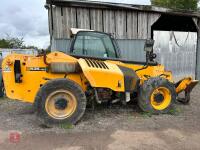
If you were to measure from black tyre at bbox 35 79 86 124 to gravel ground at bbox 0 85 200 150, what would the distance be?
0.21 metres

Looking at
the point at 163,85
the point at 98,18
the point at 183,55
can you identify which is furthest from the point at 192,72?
the point at 163,85

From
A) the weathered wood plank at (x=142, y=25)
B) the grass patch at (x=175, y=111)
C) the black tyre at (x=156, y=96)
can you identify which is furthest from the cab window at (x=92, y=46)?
the weathered wood plank at (x=142, y=25)

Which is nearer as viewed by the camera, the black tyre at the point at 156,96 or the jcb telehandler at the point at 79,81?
the jcb telehandler at the point at 79,81

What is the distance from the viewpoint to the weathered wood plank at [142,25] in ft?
36.9

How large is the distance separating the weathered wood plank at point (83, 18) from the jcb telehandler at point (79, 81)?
3.91 m

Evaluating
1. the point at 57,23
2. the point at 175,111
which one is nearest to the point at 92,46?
the point at 175,111

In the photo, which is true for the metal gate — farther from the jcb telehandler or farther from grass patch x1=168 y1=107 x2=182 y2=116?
the jcb telehandler

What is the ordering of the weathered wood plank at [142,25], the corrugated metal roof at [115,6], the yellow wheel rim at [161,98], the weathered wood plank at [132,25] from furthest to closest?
the weathered wood plank at [142,25]
the weathered wood plank at [132,25]
the corrugated metal roof at [115,6]
the yellow wheel rim at [161,98]

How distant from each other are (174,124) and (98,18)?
20.3 ft

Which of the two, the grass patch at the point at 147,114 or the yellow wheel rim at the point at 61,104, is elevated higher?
the yellow wheel rim at the point at 61,104

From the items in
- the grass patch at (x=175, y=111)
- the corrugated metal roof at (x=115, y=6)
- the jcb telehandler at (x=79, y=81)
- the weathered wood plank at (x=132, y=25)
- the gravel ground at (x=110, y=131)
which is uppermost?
the corrugated metal roof at (x=115, y=6)

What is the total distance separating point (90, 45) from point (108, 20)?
14.9 ft

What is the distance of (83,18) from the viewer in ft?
34.0

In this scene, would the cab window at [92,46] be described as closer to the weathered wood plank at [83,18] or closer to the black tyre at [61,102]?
the black tyre at [61,102]
